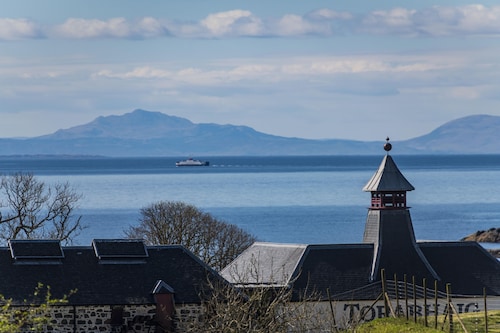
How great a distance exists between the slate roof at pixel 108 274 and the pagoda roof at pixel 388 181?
9657 mm

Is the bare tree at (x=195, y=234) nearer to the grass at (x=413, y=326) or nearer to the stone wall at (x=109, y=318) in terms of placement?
the stone wall at (x=109, y=318)

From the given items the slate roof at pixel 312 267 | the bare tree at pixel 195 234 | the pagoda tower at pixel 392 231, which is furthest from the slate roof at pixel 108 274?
the bare tree at pixel 195 234

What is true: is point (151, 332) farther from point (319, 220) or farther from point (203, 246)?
point (319, 220)

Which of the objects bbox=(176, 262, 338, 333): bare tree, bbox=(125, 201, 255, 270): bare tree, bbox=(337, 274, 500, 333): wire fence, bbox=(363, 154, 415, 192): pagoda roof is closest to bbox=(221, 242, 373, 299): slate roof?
bbox=(176, 262, 338, 333): bare tree

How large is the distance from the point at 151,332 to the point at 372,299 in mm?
9035

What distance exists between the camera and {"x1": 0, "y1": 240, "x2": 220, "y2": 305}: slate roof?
4216cm

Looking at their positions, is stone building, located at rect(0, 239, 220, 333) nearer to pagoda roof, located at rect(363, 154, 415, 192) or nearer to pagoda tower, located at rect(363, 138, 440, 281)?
pagoda tower, located at rect(363, 138, 440, 281)

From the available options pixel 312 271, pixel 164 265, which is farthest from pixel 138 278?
pixel 312 271

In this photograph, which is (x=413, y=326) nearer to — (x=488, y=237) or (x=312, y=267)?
(x=312, y=267)

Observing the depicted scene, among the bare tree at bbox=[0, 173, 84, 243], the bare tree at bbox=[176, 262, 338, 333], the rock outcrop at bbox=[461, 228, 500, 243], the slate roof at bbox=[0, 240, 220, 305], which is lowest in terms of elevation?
the rock outcrop at bbox=[461, 228, 500, 243]

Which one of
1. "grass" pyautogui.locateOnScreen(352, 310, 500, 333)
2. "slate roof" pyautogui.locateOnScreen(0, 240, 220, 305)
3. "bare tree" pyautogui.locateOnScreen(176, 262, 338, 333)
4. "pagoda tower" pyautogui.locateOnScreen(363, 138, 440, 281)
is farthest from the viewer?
"pagoda tower" pyautogui.locateOnScreen(363, 138, 440, 281)

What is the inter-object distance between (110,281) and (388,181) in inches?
521

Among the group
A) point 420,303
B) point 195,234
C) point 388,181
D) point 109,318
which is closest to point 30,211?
point 195,234

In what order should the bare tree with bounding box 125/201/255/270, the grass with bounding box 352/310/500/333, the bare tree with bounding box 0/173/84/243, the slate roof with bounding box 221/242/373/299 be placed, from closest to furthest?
1. the grass with bounding box 352/310/500/333
2. the slate roof with bounding box 221/242/373/299
3. the bare tree with bounding box 0/173/84/243
4. the bare tree with bounding box 125/201/255/270
